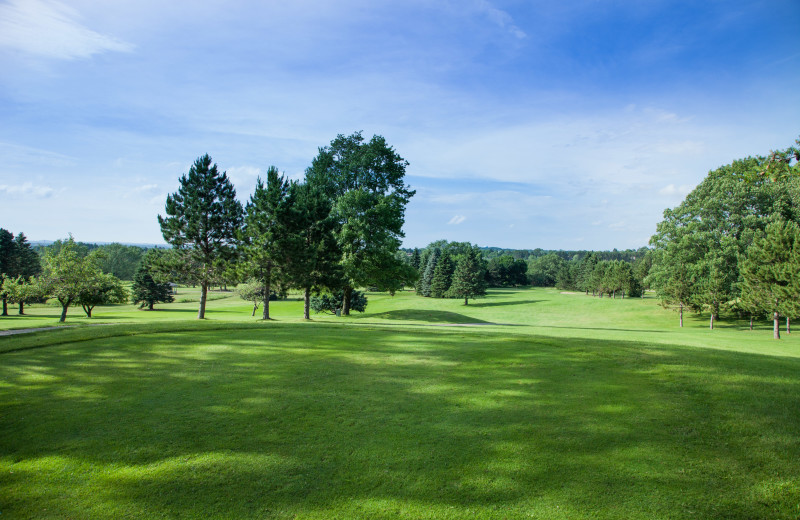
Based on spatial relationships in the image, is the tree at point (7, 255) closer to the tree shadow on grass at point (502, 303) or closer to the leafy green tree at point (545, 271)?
the tree shadow on grass at point (502, 303)

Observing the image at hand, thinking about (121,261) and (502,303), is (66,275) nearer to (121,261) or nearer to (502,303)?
(502,303)

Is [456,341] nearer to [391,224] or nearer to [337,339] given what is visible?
[337,339]

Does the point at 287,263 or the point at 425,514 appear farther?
the point at 287,263

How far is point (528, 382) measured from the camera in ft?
28.0

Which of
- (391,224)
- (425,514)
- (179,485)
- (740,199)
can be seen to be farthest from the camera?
(740,199)

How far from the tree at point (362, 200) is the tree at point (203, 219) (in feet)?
27.1

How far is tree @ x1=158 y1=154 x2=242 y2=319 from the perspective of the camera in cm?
3341

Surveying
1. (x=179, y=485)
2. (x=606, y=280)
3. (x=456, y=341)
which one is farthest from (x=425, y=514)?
(x=606, y=280)

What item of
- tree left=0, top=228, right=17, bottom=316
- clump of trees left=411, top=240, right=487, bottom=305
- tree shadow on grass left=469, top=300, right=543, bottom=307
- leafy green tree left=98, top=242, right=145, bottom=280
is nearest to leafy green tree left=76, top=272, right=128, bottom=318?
tree left=0, top=228, right=17, bottom=316

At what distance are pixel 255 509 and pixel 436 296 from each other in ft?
257

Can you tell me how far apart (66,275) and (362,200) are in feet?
86.9

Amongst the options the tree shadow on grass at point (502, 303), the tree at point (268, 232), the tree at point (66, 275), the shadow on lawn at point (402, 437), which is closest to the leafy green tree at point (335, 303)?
the tree at point (268, 232)

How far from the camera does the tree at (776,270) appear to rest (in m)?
29.1

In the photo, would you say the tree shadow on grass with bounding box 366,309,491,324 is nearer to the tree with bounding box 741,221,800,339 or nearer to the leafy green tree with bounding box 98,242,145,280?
the tree with bounding box 741,221,800,339
